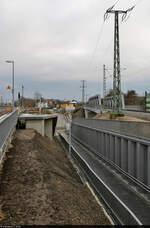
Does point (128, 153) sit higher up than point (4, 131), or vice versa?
point (4, 131)

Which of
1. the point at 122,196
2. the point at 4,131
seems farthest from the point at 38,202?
the point at 4,131

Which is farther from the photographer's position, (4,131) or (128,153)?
(128,153)

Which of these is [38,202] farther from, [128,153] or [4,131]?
[128,153]

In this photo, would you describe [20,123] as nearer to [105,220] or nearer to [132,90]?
[105,220]

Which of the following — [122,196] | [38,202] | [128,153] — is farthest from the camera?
[128,153]

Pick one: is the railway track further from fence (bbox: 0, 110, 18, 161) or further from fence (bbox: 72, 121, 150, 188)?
fence (bbox: 0, 110, 18, 161)

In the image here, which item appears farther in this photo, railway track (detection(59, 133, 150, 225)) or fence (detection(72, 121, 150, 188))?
fence (detection(72, 121, 150, 188))

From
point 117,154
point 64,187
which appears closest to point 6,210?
point 64,187

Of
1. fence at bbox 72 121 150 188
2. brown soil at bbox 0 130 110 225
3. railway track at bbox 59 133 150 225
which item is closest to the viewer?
brown soil at bbox 0 130 110 225

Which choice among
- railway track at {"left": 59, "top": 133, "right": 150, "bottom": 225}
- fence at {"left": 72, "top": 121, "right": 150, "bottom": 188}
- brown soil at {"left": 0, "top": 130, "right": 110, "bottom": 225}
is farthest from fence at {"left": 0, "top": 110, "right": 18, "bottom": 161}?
fence at {"left": 72, "top": 121, "right": 150, "bottom": 188}

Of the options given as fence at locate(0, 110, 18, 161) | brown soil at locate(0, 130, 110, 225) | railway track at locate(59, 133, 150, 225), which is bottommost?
railway track at locate(59, 133, 150, 225)

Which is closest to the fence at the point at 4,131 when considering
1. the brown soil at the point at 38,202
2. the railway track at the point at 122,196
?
the brown soil at the point at 38,202

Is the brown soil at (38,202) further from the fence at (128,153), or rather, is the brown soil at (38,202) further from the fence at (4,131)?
the fence at (128,153)

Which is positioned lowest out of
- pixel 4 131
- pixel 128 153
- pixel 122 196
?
pixel 122 196
